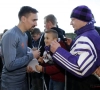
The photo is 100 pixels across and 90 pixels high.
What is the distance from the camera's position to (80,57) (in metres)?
1.98

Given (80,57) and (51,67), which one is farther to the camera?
(51,67)

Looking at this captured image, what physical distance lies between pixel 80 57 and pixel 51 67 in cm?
122

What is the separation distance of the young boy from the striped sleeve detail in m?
1.05

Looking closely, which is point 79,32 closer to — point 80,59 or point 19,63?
point 80,59

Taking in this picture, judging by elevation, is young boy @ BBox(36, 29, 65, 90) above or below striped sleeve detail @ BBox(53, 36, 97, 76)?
below

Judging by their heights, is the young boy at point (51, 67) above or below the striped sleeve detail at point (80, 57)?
below

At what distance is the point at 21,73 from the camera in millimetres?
2838

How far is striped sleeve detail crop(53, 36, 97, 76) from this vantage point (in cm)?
196

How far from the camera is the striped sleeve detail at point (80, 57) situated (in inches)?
77.1

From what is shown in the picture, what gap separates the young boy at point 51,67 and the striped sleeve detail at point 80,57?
3.45ft

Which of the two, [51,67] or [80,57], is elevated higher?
[80,57]

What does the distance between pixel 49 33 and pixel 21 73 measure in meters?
0.84

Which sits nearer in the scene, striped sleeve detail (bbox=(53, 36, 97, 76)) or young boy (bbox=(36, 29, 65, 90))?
striped sleeve detail (bbox=(53, 36, 97, 76))

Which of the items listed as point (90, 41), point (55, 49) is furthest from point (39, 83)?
point (90, 41)
